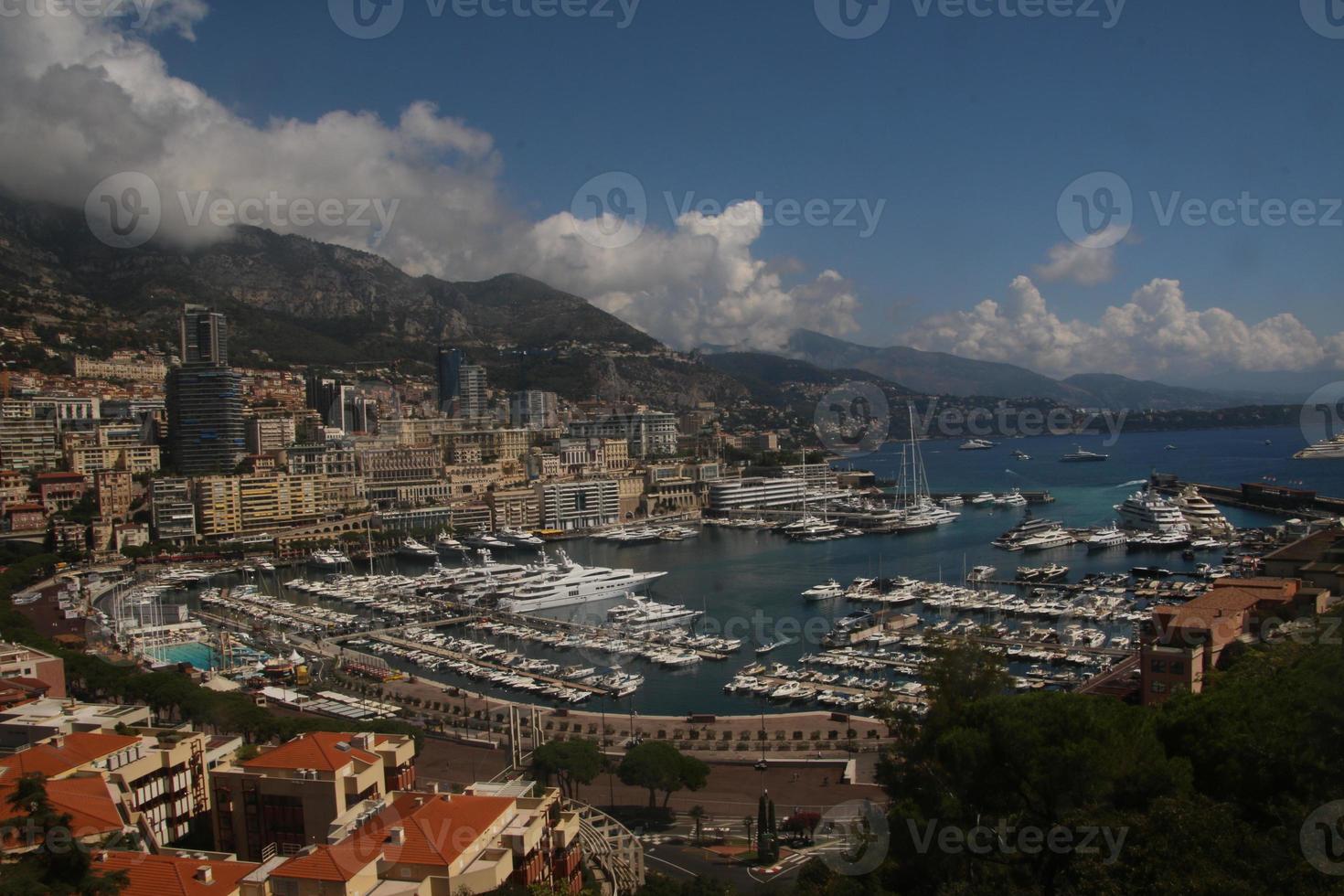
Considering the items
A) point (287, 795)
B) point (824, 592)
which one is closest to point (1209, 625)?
point (287, 795)

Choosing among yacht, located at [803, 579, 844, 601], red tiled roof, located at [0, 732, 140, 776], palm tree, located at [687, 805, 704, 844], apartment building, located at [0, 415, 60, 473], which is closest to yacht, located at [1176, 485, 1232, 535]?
yacht, located at [803, 579, 844, 601]

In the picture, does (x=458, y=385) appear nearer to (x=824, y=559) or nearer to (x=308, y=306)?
(x=308, y=306)

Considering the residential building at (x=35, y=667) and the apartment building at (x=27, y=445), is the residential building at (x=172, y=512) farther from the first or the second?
the residential building at (x=35, y=667)

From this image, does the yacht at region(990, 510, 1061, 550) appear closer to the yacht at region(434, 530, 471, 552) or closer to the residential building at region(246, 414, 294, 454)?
the yacht at region(434, 530, 471, 552)

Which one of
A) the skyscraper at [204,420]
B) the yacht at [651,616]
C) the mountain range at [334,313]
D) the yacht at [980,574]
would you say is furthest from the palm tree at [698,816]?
the mountain range at [334,313]

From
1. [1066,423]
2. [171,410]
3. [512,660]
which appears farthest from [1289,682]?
[1066,423]

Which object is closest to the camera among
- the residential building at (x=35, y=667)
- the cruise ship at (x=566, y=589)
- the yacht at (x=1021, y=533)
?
the residential building at (x=35, y=667)
